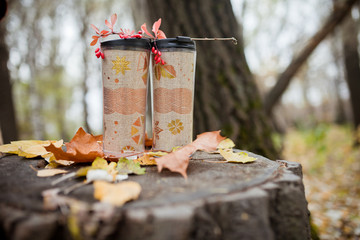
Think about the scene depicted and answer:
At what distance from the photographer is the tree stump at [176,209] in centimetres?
46

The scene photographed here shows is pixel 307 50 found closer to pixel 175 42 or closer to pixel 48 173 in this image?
pixel 175 42

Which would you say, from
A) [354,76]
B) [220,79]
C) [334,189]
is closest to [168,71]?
[220,79]

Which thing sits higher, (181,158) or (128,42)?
(128,42)

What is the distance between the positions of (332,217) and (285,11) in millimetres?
7048

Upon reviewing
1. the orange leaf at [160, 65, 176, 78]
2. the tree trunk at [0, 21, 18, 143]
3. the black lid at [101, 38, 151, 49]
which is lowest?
the tree trunk at [0, 21, 18, 143]

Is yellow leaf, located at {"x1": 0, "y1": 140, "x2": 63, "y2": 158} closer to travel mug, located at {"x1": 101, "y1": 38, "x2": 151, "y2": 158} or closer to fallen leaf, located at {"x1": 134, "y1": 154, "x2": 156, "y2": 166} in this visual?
travel mug, located at {"x1": 101, "y1": 38, "x2": 151, "y2": 158}

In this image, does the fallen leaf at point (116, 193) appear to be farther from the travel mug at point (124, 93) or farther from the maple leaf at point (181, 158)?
the travel mug at point (124, 93)

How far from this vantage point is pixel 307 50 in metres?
2.32

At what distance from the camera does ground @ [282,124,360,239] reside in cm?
193

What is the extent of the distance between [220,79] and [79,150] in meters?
1.21

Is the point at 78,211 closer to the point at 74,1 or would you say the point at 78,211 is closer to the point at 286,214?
the point at 286,214

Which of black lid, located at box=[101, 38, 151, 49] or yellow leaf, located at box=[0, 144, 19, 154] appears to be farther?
yellow leaf, located at box=[0, 144, 19, 154]

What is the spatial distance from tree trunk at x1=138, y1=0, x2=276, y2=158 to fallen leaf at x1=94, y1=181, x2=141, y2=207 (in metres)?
1.22

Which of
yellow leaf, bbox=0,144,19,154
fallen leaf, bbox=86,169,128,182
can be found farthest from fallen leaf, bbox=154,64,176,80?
yellow leaf, bbox=0,144,19,154
